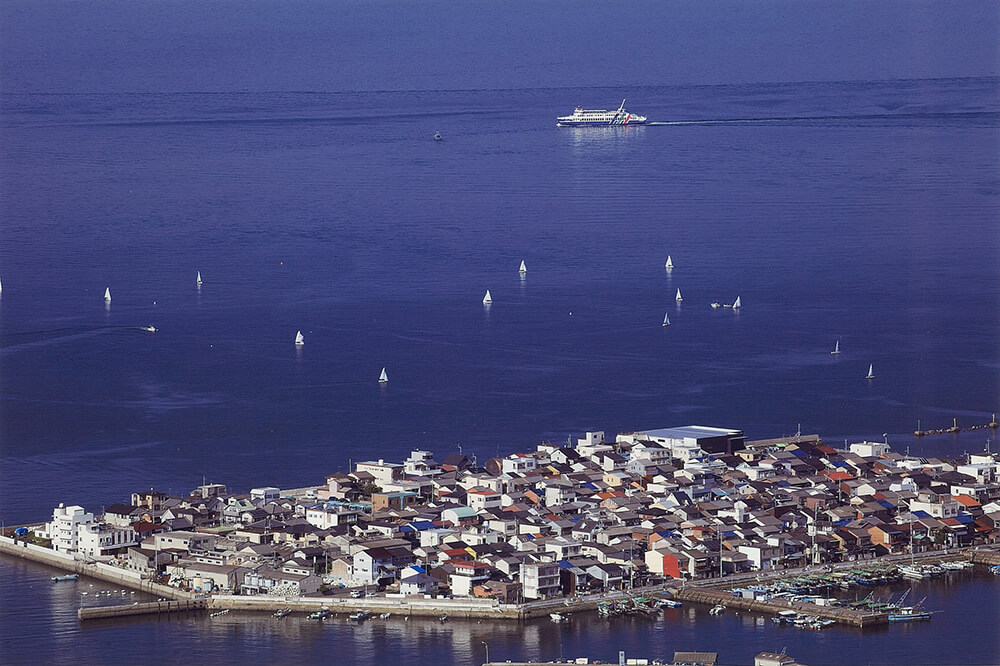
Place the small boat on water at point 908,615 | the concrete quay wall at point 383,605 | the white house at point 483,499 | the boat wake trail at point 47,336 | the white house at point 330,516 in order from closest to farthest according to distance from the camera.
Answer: the small boat on water at point 908,615, the concrete quay wall at point 383,605, the white house at point 330,516, the white house at point 483,499, the boat wake trail at point 47,336

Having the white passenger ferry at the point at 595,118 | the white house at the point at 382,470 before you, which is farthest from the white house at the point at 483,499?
the white passenger ferry at the point at 595,118

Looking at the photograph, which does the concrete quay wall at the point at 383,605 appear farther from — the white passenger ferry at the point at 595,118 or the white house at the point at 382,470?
the white passenger ferry at the point at 595,118

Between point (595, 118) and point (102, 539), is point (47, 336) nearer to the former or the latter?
point (102, 539)

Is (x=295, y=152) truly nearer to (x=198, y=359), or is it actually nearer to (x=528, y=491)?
(x=198, y=359)

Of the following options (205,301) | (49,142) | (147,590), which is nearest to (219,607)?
(147,590)

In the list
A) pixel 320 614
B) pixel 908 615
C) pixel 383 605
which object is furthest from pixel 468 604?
pixel 908 615

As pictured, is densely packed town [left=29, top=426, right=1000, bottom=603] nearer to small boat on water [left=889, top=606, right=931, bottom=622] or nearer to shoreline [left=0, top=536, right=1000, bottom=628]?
shoreline [left=0, top=536, right=1000, bottom=628]

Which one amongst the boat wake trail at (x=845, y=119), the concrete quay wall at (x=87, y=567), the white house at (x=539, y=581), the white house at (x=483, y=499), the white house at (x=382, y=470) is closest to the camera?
the white house at (x=539, y=581)
